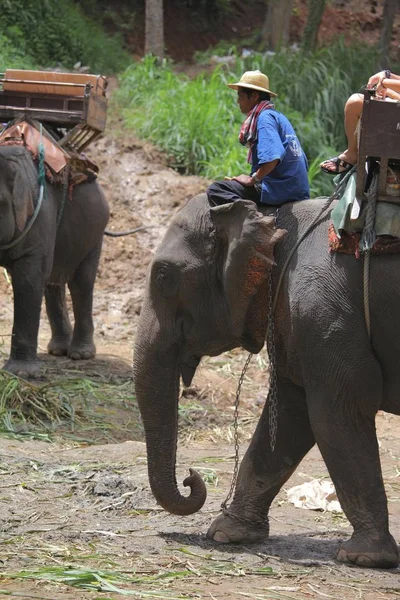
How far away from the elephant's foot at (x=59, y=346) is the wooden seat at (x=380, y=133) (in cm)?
686

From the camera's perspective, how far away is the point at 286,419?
223 inches

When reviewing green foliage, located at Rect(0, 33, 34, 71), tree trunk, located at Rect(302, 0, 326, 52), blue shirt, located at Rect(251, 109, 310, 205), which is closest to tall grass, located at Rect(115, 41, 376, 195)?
tree trunk, located at Rect(302, 0, 326, 52)

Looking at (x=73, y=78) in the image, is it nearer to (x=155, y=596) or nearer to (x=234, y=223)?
(x=234, y=223)

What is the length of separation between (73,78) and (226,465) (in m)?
4.44

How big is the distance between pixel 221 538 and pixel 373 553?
882 millimetres

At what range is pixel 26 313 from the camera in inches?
392

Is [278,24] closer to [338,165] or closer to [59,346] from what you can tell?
[59,346]

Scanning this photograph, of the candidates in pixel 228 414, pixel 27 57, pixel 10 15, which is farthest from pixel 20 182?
pixel 10 15

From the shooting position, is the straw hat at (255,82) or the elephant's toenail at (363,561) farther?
the straw hat at (255,82)

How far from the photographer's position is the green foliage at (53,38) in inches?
678

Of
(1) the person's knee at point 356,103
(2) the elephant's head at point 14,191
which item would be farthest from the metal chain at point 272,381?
(2) the elephant's head at point 14,191

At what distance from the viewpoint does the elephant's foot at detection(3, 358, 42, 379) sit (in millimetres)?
9609

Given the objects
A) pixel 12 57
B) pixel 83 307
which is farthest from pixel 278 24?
pixel 83 307

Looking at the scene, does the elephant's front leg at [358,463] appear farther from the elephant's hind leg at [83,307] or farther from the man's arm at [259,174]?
the elephant's hind leg at [83,307]
